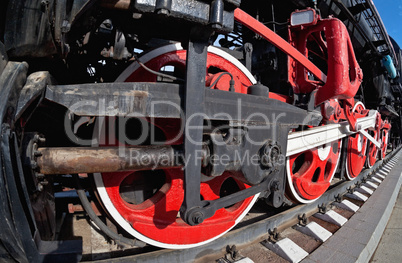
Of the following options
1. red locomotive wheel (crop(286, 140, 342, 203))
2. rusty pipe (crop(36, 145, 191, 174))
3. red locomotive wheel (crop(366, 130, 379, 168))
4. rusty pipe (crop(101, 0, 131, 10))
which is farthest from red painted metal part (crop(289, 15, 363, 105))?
red locomotive wheel (crop(366, 130, 379, 168))

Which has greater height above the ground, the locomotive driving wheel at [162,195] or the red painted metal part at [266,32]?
the red painted metal part at [266,32]

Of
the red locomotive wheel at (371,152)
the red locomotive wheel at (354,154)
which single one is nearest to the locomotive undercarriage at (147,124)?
the red locomotive wheel at (354,154)

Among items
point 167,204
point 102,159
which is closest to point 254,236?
point 167,204

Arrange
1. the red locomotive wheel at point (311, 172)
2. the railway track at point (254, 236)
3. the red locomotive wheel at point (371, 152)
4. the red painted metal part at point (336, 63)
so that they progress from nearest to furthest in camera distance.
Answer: the railway track at point (254, 236) < the red painted metal part at point (336, 63) < the red locomotive wheel at point (311, 172) < the red locomotive wheel at point (371, 152)

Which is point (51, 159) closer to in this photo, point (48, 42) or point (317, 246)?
point (48, 42)

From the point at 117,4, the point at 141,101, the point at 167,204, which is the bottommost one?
the point at 167,204

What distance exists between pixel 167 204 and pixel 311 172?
1.60m

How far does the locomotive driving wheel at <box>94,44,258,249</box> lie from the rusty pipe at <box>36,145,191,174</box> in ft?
1.05

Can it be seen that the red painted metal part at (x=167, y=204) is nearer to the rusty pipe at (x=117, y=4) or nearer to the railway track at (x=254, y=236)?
the railway track at (x=254, y=236)

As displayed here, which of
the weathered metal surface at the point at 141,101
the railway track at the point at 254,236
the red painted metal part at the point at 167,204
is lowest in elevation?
the railway track at the point at 254,236

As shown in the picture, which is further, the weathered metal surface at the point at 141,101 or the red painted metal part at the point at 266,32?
the red painted metal part at the point at 266,32

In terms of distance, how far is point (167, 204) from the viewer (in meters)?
1.45

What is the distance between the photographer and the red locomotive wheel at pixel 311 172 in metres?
2.10

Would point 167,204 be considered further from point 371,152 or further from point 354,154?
point 371,152
